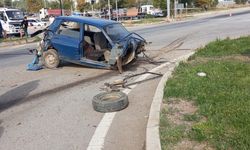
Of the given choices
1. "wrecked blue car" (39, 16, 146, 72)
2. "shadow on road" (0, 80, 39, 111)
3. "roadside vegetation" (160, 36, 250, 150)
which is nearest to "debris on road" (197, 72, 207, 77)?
"roadside vegetation" (160, 36, 250, 150)

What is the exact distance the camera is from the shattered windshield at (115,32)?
456 inches

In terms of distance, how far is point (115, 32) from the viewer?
1188 cm

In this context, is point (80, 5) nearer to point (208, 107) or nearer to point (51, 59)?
point (51, 59)

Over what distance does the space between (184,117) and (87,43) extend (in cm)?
662

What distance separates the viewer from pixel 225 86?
24.0ft

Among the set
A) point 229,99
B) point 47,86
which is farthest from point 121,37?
point 229,99

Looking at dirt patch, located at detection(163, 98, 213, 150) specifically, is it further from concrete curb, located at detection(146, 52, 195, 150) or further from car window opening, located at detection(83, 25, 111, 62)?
car window opening, located at detection(83, 25, 111, 62)

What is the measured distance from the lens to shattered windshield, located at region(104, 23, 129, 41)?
38.0ft

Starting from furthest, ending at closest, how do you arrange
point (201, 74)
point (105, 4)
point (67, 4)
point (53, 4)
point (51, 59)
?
point (53, 4) < point (67, 4) < point (105, 4) < point (51, 59) < point (201, 74)

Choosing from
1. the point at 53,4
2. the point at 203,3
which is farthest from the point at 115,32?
the point at 53,4

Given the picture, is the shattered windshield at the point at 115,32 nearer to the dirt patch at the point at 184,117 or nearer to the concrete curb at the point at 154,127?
the concrete curb at the point at 154,127

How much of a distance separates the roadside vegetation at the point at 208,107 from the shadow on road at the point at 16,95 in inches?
123

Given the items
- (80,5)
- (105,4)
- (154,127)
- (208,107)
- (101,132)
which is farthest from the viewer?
(80,5)

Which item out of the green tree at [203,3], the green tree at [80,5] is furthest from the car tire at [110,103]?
the green tree at [80,5]
